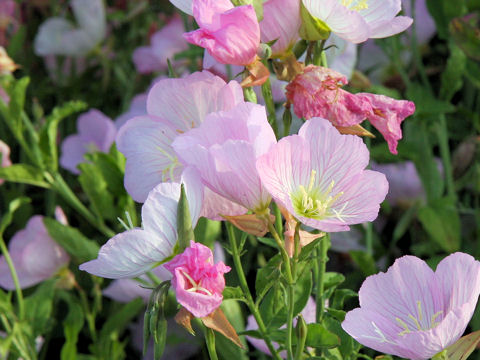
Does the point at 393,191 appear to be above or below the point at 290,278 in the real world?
below

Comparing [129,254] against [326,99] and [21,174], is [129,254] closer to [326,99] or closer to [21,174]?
[326,99]

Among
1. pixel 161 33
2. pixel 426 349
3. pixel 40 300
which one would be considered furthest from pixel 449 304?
pixel 161 33

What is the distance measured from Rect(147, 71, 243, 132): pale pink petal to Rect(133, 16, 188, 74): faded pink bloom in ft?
2.27

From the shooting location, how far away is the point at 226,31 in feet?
1.53

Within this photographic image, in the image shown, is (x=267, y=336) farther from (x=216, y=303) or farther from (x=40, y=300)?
(x=40, y=300)

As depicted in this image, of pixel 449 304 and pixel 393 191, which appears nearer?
pixel 449 304

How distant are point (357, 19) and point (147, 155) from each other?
7.0 inches

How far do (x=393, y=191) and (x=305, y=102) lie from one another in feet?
2.06

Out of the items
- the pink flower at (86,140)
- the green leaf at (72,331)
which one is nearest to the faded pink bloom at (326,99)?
the green leaf at (72,331)

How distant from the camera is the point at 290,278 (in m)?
0.46

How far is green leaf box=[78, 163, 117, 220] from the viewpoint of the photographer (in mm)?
836

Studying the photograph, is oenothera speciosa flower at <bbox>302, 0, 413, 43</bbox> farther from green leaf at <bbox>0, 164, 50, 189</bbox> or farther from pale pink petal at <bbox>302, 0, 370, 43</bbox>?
green leaf at <bbox>0, 164, 50, 189</bbox>

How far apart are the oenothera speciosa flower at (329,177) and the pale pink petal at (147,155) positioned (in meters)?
0.10

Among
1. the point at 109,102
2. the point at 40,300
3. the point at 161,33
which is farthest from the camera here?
the point at 109,102
